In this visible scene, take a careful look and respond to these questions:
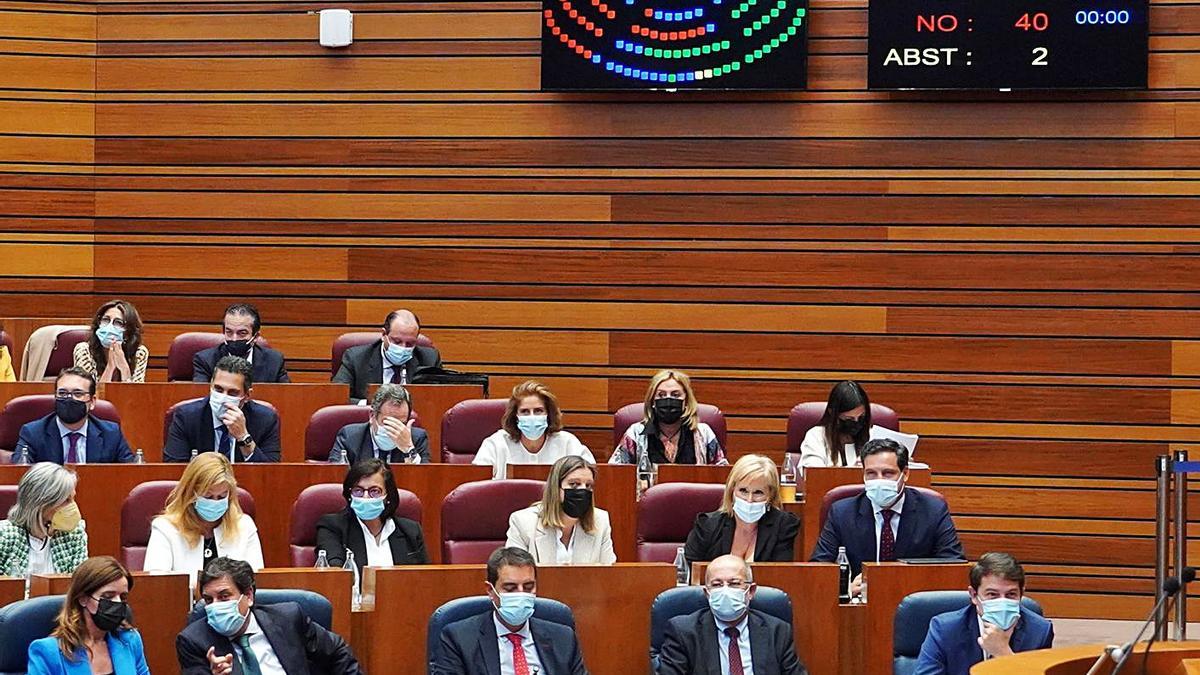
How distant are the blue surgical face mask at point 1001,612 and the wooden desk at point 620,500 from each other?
5.00 feet

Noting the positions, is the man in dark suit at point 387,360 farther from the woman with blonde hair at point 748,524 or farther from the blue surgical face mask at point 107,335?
the woman with blonde hair at point 748,524

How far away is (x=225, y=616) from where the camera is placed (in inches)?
183

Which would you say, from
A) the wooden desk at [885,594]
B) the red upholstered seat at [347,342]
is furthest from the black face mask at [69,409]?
the wooden desk at [885,594]

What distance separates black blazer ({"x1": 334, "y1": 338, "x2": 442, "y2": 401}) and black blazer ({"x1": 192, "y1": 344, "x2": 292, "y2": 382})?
0.24m

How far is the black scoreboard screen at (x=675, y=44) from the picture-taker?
771 centimetres

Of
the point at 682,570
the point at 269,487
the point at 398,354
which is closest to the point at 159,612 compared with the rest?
the point at 269,487

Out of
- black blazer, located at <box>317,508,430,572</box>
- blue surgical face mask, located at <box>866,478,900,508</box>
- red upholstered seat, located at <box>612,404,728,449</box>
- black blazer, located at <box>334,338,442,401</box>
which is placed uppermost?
black blazer, located at <box>334,338,442,401</box>

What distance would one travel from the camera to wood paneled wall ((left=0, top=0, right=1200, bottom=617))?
7.57 m

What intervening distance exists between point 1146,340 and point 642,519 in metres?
2.67

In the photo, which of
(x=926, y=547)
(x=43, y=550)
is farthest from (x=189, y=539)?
(x=926, y=547)

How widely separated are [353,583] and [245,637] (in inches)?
17.3

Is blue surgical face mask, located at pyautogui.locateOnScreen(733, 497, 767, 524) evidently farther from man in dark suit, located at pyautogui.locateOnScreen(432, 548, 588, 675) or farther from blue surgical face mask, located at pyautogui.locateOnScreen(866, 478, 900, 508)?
man in dark suit, located at pyautogui.locateOnScreen(432, 548, 588, 675)

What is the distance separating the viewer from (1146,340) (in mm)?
7551

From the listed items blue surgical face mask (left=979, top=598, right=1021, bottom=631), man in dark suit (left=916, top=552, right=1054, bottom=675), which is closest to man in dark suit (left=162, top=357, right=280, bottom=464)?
man in dark suit (left=916, top=552, right=1054, bottom=675)
